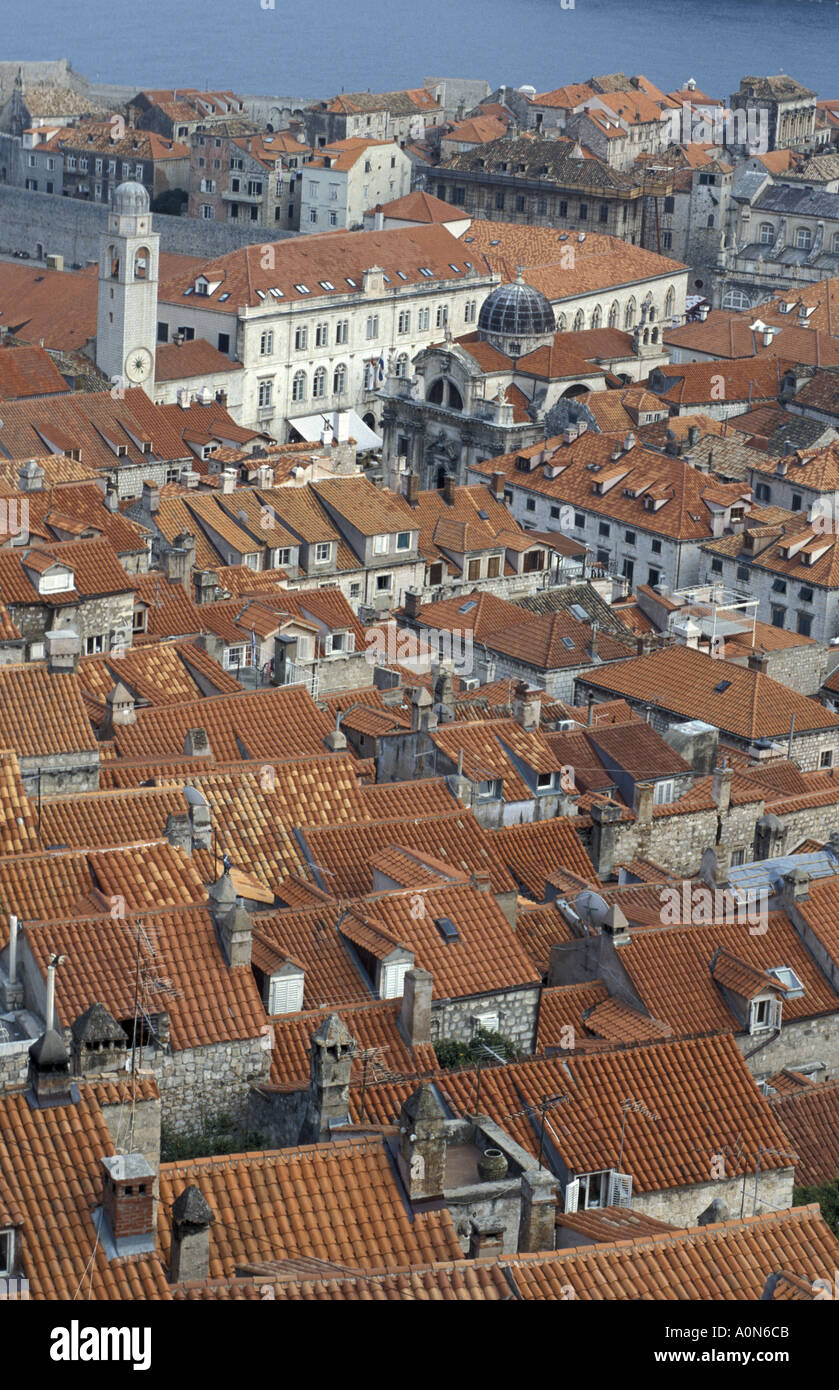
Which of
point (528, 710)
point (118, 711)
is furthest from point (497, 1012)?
point (528, 710)

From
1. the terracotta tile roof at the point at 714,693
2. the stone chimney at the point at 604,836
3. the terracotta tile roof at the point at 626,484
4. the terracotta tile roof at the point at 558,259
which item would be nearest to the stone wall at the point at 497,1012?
the stone chimney at the point at 604,836

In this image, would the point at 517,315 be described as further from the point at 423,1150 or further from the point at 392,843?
the point at 423,1150

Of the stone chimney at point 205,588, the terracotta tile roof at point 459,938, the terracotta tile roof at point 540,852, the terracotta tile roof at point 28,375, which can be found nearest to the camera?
the terracotta tile roof at point 459,938

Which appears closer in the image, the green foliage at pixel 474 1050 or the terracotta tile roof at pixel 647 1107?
the terracotta tile roof at pixel 647 1107

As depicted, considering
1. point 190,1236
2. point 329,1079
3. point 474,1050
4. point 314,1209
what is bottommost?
point 474,1050

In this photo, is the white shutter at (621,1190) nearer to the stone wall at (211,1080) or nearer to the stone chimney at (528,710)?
the stone wall at (211,1080)

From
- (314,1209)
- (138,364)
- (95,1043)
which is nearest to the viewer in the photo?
(314,1209)

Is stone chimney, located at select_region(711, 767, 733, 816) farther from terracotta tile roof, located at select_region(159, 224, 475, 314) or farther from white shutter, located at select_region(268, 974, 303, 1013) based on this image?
terracotta tile roof, located at select_region(159, 224, 475, 314)

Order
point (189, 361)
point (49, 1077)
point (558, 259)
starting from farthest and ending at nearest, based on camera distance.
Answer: point (558, 259) → point (189, 361) → point (49, 1077)
